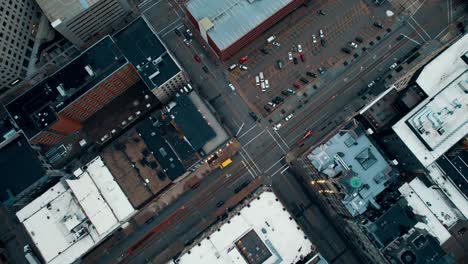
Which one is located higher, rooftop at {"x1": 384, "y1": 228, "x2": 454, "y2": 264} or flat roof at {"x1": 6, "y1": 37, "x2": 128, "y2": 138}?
flat roof at {"x1": 6, "y1": 37, "x2": 128, "y2": 138}

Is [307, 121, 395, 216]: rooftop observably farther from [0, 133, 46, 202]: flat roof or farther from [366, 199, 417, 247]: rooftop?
[0, 133, 46, 202]: flat roof

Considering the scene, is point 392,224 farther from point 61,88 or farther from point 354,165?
point 61,88

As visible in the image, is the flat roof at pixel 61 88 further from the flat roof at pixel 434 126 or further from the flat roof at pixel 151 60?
the flat roof at pixel 434 126

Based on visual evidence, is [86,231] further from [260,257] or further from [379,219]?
[379,219]

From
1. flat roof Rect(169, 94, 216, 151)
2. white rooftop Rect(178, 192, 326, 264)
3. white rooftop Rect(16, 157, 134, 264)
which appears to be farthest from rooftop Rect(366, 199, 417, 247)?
white rooftop Rect(16, 157, 134, 264)

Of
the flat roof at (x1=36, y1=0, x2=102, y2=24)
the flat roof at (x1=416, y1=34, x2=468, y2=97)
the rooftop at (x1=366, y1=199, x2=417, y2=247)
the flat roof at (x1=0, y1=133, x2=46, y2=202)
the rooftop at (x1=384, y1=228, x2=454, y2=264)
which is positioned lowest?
the rooftop at (x1=384, y1=228, x2=454, y2=264)

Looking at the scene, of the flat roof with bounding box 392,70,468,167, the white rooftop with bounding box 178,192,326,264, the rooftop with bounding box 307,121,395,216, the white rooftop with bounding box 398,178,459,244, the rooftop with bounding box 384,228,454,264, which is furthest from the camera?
the white rooftop with bounding box 398,178,459,244
